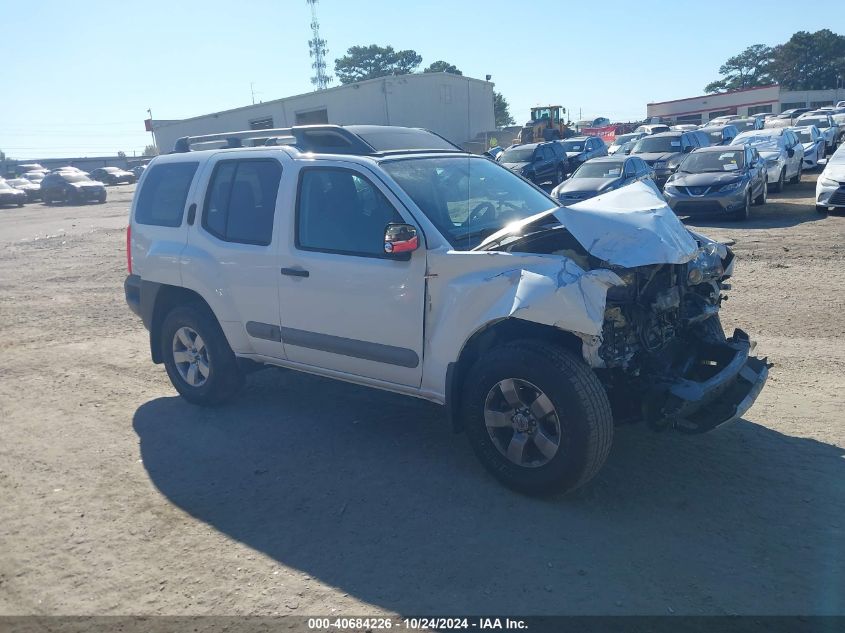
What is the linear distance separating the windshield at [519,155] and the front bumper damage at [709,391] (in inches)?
834

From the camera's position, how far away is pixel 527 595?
3305 mm

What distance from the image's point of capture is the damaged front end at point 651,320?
158 inches

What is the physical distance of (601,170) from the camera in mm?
17812

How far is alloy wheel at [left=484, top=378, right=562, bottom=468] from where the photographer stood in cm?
401

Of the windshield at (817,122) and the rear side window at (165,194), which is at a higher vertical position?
the windshield at (817,122)

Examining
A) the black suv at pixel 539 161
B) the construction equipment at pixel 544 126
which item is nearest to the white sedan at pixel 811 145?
the black suv at pixel 539 161

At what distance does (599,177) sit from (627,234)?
554 inches

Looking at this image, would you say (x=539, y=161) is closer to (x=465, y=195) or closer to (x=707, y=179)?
(x=707, y=179)

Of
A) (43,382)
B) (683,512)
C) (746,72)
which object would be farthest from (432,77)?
(746,72)

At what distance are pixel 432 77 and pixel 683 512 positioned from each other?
42623 millimetres

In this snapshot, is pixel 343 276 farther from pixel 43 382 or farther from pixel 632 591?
pixel 43 382

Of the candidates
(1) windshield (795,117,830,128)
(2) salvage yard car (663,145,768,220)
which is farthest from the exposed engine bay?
(1) windshield (795,117,830,128)

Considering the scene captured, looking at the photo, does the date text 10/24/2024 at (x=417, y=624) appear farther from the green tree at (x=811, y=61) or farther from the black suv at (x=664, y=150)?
the green tree at (x=811, y=61)

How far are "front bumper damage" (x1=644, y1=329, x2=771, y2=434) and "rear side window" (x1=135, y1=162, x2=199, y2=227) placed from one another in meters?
4.06
